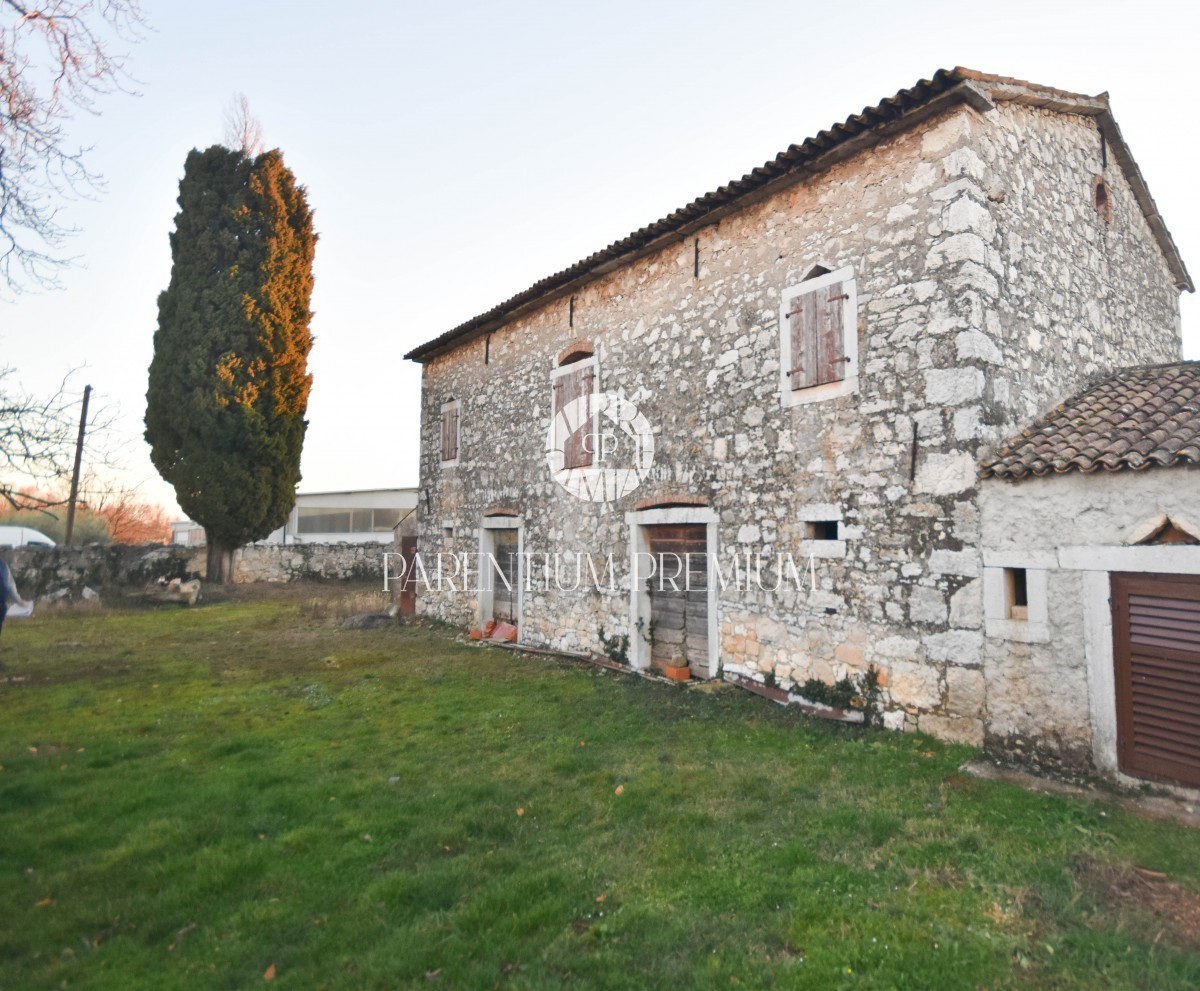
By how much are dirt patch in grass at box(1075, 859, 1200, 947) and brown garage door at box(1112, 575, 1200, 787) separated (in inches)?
50.7

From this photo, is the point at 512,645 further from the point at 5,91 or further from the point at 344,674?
the point at 5,91

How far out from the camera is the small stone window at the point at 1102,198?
7.63m

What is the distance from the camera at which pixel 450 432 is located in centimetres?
1326

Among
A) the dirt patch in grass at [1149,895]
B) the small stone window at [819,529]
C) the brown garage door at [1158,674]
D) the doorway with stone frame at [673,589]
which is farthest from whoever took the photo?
the doorway with stone frame at [673,589]

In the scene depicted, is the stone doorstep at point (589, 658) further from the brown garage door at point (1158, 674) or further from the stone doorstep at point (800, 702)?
the brown garage door at point (1158, 674)

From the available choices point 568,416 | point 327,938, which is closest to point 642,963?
point 327,938

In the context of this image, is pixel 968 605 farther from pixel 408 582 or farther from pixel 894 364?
pixel 408 582

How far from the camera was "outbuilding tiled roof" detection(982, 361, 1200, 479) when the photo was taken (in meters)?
4.62

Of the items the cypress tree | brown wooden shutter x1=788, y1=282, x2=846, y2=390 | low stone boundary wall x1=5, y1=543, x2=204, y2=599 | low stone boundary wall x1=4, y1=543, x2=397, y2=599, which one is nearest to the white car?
low stone boundary wall x1=5, y1=543, x2=204, y2=599

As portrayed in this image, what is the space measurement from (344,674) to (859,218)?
8.36m

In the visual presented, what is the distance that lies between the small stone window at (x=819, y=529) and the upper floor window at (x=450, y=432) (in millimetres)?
8141

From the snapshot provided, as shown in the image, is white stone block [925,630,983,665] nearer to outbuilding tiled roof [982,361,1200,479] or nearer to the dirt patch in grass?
outbuilding tiled roof [982,361,1200,479]

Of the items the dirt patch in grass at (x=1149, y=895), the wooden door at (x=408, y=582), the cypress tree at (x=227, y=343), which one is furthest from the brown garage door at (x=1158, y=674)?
the cypress tree at (x=227, y=343)

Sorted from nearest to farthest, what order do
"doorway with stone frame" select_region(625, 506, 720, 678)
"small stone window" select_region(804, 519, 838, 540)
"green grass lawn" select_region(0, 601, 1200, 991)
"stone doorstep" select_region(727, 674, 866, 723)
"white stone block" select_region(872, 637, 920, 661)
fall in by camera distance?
"green grass lawn" select_region(0, 601, 1200, 991) → "white stone block" select_region(872, 637, 920, 661) → "stone doorstep" select_region(727, 674, 866, 723) → "small stone window" select_region(804, 519, 838, 540) → "doorway with stone frame" select_region(625, 506, 720, 678)
